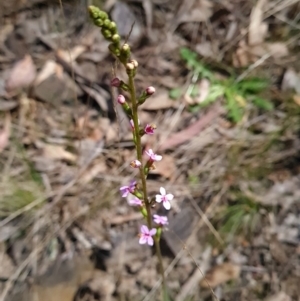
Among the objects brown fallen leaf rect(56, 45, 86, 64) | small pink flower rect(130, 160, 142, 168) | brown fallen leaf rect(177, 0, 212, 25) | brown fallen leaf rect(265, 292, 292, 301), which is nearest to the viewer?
small pink flower rect(130, 160, 142, 168)

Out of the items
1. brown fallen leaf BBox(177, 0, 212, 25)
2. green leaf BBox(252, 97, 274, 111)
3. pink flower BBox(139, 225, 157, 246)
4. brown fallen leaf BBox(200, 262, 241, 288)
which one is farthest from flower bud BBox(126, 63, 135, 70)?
brown fallen leaf BBox(177, 0, 212, 25)

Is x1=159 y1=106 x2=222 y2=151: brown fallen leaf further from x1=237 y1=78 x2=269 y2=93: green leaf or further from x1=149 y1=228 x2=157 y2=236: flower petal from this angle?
x1=149 y1=228 x2=157 y2=236: flower petal

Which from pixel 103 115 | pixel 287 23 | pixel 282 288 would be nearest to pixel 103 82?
pixel 103 115

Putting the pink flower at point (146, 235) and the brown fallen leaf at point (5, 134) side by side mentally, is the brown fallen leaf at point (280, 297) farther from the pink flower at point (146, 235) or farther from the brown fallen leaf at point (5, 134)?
the brown fallen leaf at point (5, 134)

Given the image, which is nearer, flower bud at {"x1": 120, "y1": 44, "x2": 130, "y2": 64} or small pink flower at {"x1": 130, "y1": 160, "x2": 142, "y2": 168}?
flower bud at {"x1": 120, "y1": 44, "x2": 130, "y2": 64}

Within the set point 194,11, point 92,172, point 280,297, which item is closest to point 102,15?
point 92,172

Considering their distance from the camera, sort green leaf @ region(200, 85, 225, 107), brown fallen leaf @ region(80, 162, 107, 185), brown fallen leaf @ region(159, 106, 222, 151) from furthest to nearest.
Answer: green leaf @ region(200, 85, 225, 107) < brown fallen leaf @ region(159, 106, 222, 151) < brown fallen leaf @ region(80, 162, 107, 185)

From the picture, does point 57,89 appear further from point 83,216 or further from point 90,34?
point 83,216
